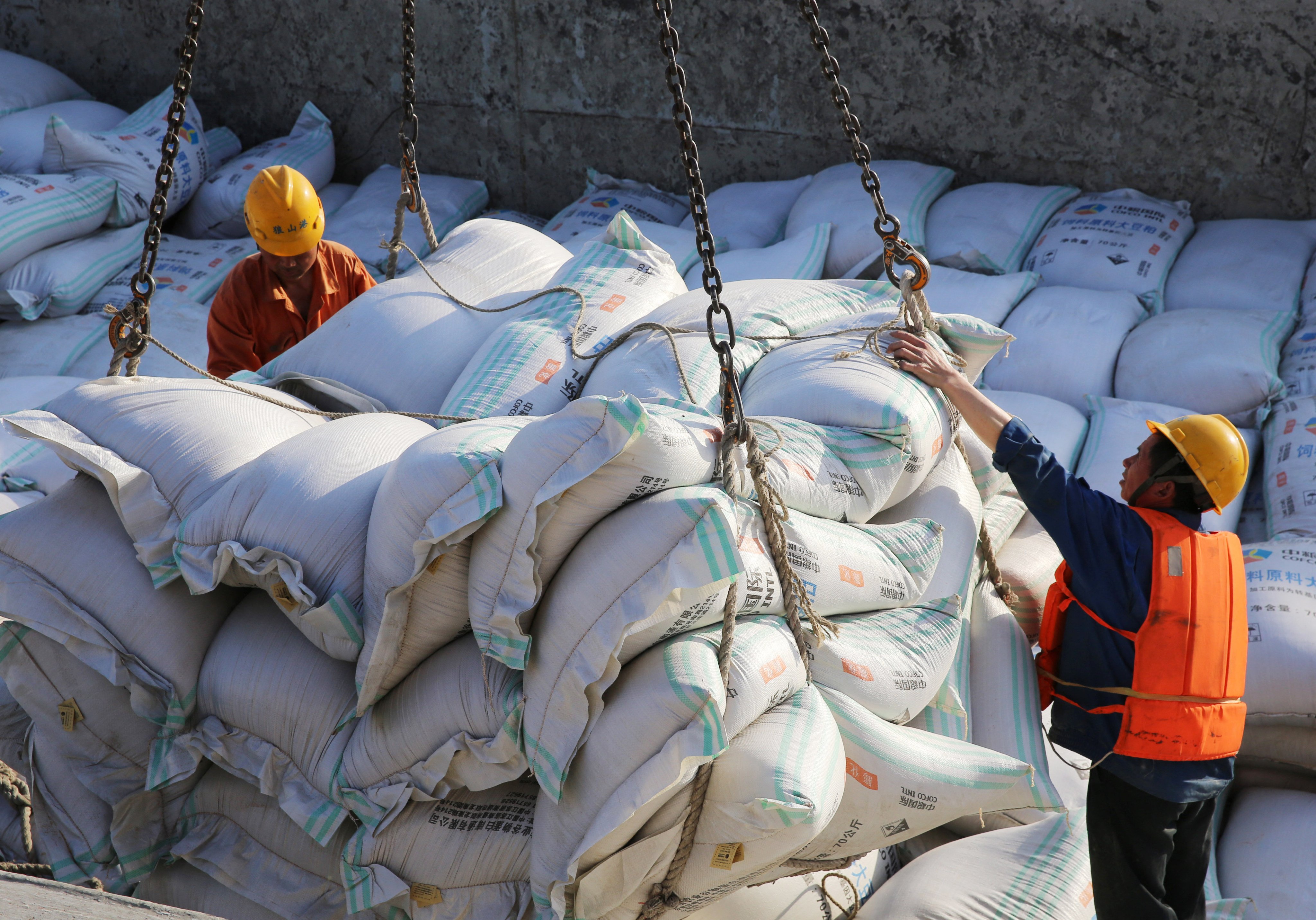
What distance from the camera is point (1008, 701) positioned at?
8.11ft

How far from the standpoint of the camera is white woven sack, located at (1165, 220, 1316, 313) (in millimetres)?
4281

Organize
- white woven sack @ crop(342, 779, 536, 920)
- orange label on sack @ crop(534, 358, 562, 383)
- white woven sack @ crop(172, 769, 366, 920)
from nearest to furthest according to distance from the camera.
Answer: white woven sack @ crop(342, 779, 536, 920)
white woven sack @ crop(172, 769, 366, 920)
orange label on sack @ crop(534, 358, 562, 383)

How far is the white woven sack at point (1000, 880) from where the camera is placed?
6.99 feet

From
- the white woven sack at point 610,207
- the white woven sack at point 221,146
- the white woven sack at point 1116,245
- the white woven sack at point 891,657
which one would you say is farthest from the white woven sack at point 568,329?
the white woven sack at point 221,146

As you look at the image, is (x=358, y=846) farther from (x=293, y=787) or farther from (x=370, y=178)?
(x=370, y=178)

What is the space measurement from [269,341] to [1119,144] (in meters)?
3.86

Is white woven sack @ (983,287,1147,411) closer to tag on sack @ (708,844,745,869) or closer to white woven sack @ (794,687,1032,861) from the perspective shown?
white woven sack @ (794,687,1032,861)

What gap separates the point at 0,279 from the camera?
4.85 metres

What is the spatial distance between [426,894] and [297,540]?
69 centimetres

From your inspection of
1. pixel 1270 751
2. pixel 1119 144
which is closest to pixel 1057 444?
pixel 1270 751

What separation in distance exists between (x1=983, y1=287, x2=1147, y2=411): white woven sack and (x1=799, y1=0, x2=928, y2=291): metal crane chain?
62.2 inches

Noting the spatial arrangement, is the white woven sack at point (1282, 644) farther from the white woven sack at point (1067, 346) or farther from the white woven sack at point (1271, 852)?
the white woven sack at point (1067, 346)

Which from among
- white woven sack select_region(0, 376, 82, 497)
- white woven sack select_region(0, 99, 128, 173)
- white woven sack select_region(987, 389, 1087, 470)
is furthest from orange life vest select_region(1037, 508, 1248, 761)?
white woven sack select_region(0, 99, 128, 173)

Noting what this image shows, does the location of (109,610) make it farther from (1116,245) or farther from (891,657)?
(1116,245)
